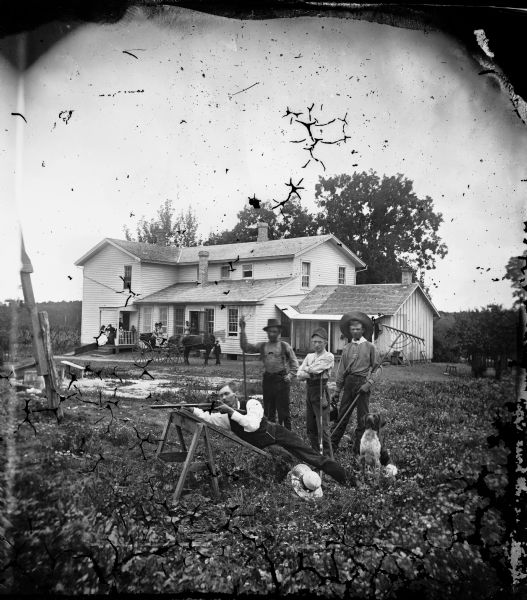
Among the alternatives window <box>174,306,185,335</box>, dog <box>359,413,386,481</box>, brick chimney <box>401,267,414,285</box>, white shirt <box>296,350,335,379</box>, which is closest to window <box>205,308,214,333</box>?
window <box>174,306,185,335</box>

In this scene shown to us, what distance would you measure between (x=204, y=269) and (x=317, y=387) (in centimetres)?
85

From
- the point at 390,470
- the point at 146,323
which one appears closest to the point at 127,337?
the point at 146,323

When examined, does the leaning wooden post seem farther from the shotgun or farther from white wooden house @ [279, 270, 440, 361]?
white wooden house @ [279, 270, 440, 361]

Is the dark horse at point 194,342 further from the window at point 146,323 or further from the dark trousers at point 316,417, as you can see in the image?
the dark trousers at point 316,417

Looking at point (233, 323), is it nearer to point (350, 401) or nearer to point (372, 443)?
point (350, 401)

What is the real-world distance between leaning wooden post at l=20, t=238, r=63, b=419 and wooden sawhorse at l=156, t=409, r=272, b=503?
0.58m

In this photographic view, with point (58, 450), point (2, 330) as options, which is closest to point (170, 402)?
point (58, 450)

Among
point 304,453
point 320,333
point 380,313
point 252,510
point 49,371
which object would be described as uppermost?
point 380,313

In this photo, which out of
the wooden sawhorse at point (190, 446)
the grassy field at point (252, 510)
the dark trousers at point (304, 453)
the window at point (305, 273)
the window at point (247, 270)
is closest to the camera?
the grassy field at point (252, 510)

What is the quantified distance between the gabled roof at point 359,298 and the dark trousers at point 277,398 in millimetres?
379

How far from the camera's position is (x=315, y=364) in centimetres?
231

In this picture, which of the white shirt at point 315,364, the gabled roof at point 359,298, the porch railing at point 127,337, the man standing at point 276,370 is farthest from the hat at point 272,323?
the porch railing at point 127,337

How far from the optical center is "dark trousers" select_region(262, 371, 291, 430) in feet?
7.61

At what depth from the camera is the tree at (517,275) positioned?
229 centimetres
